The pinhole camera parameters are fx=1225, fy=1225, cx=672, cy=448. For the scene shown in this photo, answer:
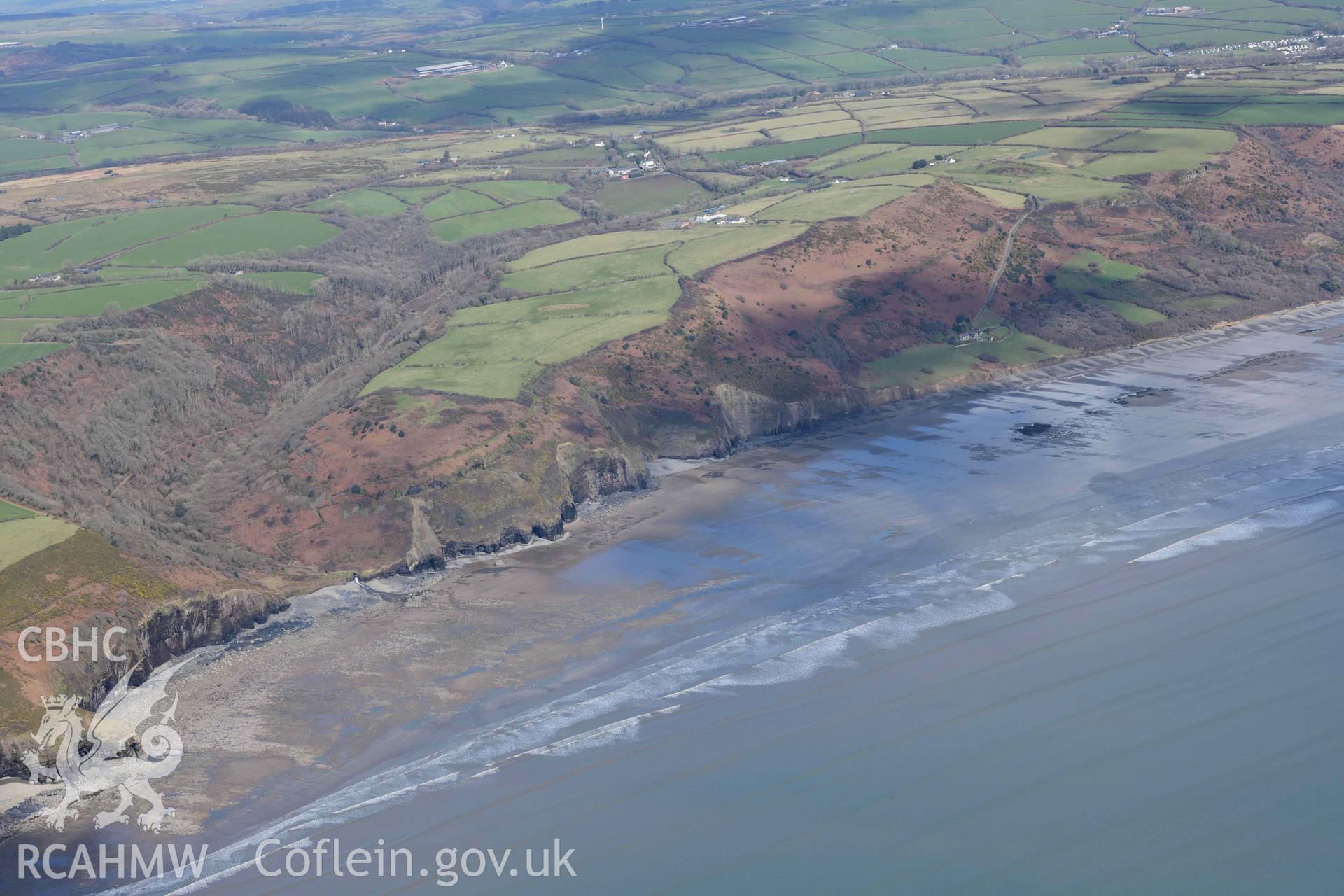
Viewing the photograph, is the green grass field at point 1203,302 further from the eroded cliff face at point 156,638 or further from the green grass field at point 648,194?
the eroded cliff face at point 156,638

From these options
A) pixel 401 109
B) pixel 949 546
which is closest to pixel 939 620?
pixel 949 546

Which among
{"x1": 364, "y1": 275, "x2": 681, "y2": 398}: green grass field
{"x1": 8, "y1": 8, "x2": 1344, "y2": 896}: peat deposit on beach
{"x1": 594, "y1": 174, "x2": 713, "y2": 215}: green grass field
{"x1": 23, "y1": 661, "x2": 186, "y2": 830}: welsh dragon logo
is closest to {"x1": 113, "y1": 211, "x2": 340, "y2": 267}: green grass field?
{"x1": 8, "y1": 8, "x2": 1344, "y2": 896}: peat deposit on beach

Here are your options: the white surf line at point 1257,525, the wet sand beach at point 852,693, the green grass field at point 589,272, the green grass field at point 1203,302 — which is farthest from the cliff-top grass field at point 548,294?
the white surf line at point 1257,525

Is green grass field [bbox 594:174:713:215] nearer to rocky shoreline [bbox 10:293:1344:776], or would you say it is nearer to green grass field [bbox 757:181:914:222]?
green grass field [bbox 757:181:914:222]

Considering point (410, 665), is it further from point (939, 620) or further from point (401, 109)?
point (401, 109)

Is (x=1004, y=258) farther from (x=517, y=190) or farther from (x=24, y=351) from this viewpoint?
(x=24, y=351)

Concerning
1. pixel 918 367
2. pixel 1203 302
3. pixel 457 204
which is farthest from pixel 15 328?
pixel 1203 302
